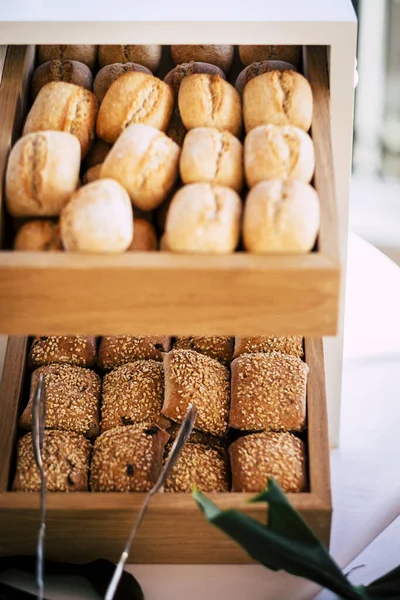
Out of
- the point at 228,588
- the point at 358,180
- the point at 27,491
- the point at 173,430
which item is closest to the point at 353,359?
the point at 173,430

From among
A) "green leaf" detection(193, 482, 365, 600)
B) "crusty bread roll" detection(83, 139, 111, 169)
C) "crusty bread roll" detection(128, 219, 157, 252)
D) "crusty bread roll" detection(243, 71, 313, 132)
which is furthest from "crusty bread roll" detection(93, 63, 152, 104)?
"green leaf" detection(193, 482, 365, 600)

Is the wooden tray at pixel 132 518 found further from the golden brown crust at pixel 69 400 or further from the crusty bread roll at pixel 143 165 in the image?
the crusty bread roll at pixel 143 165

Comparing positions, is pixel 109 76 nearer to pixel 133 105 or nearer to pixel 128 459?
pixel 133 105

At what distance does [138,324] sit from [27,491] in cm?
42

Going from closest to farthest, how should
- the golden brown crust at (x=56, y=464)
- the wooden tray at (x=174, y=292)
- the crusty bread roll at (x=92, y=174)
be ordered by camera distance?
the wooden tray at (x=174, y=292) → the crusty bread roll at (x=92, y=174) → the golden brown crust at (x=56, y=464)

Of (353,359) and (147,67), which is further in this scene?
(353,359)

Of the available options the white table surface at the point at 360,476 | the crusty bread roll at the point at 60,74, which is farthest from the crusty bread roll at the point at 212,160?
the white table surface at the point at 360,476

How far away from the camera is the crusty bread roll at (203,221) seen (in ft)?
3.49

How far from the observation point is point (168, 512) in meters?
1.29

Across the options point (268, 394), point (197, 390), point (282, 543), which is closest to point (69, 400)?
point (197, 390)

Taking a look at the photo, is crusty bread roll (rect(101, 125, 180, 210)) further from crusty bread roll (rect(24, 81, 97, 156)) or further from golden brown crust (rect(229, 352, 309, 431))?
golden brown crust (rect(229, 352, 309, 431))

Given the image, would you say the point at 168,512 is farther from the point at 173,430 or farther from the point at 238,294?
the point at 238,294

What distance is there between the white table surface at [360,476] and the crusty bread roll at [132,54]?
81 centimetres

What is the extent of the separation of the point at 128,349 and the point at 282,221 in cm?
65
